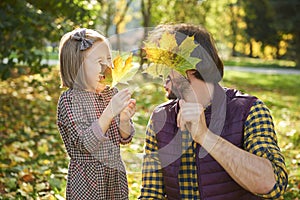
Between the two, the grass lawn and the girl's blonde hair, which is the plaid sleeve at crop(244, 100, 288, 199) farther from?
the girl's blonde hair

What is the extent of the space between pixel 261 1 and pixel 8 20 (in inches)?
734

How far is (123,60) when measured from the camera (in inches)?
91.9

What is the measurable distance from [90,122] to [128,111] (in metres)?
0.22

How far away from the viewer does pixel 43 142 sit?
18.1 feet

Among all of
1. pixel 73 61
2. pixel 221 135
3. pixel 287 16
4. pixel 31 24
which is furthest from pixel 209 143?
pixel 287 16

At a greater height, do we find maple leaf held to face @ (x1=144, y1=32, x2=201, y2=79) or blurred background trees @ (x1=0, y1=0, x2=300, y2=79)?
blurred background trees @ (x1=0, y1=0, x2=300, y2=79)

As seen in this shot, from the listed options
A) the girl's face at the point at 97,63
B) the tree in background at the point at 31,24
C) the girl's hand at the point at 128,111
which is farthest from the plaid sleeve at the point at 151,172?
the tree in background at the point at 31,24

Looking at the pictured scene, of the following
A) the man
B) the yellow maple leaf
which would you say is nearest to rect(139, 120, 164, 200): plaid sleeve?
the man

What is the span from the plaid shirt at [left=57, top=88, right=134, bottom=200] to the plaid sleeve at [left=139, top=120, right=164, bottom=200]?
0.23 m

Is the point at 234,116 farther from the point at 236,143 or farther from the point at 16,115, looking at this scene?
the point at 16,115

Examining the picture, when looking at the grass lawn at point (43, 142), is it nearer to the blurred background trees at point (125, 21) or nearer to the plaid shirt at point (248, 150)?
the plaid shirt at point (248, 150)

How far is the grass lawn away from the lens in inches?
154

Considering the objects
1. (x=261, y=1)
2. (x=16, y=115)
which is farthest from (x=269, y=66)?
(x=16, y=115)

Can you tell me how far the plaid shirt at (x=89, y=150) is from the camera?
8.45 ft
